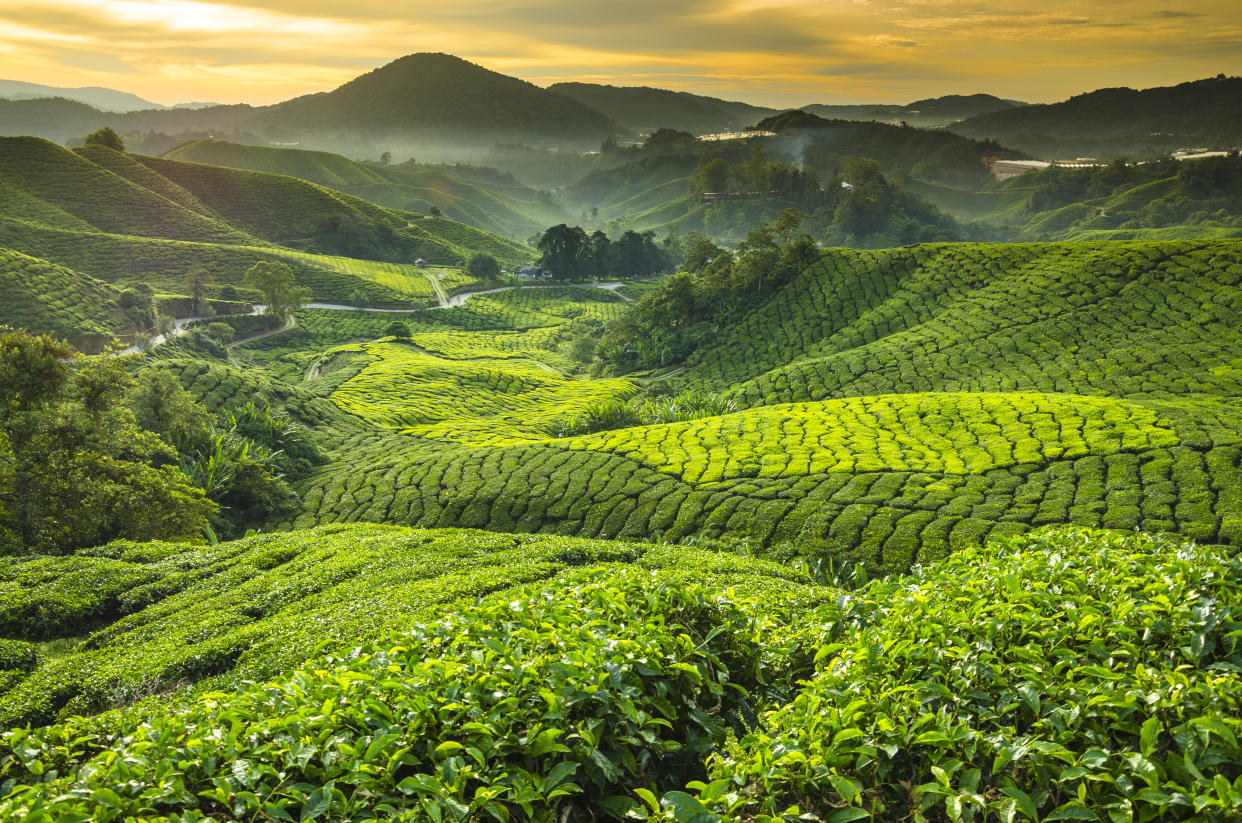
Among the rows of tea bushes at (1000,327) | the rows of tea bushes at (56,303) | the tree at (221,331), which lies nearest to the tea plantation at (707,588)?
the rows of tea bushes at (1000,327)

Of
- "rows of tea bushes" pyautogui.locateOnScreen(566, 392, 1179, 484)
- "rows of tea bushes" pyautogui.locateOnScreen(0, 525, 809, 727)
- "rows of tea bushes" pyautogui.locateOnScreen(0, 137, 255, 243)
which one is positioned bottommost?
"rows of tea bushes" pyautogui.locateOnScreen(0, 525, 809, 727)

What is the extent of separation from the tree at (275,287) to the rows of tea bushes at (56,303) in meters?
14.2

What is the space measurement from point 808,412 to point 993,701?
79.1ft

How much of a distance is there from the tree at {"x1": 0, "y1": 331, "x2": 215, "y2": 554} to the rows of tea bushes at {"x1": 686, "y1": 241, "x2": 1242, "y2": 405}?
31.6 meters

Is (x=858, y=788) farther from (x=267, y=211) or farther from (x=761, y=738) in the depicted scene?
(x=267, y=211)

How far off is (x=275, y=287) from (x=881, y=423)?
248 ft

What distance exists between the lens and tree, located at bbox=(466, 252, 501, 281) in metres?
112

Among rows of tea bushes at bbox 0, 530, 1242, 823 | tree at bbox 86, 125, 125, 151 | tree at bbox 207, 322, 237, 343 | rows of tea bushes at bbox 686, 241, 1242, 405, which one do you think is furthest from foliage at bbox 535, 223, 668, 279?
rows of tea bushes at bbox 0, 530, 1242, 823

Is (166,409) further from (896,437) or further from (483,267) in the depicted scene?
(483,267)

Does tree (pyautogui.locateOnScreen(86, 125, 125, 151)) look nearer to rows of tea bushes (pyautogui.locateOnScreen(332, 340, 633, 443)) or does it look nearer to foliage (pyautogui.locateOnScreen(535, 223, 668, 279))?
foliage (pyautogui.locateOnScreen(535, 223, 668, 279))

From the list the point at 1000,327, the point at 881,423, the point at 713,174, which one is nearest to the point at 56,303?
the point at 881,423

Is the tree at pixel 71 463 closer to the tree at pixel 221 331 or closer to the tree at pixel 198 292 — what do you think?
the tree at pixel 221 331

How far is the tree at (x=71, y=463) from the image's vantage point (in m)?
18.7

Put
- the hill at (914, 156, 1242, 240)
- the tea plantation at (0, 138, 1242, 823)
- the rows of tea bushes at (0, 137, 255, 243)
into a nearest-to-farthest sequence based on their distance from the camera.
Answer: the tea plantation at (0, 138, 1242, 823) → the rows of tea bushes at (0, 137, 255, 243) → the hill at (914, 156, 1242, 240)
